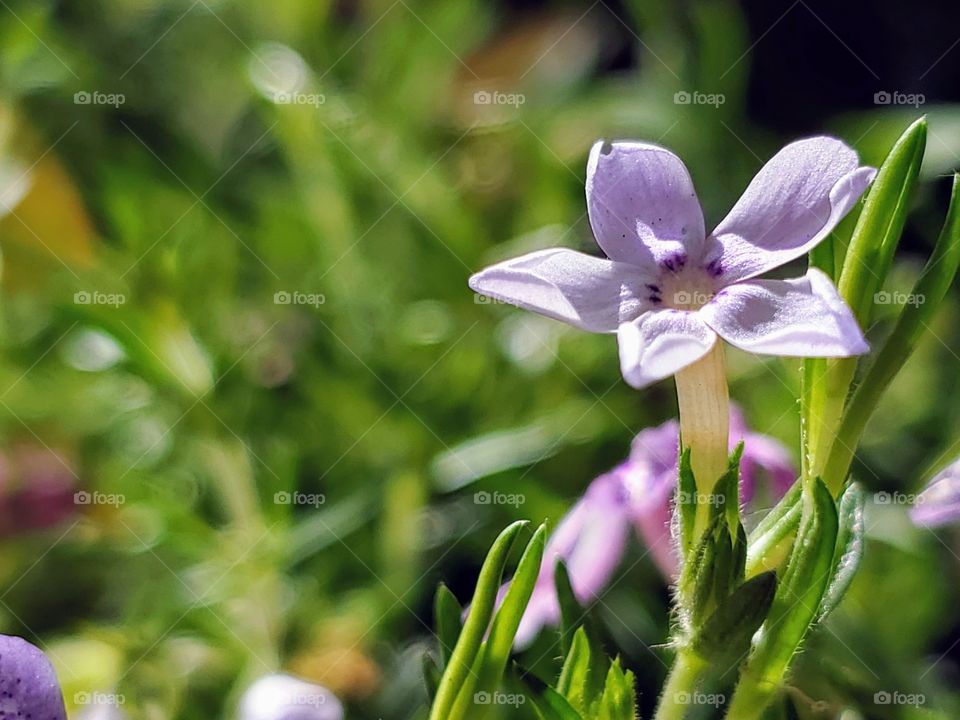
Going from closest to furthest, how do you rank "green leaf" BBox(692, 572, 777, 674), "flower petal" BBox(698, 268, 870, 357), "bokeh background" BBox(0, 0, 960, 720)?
"flower petal" BBox(698, 268, 870, 357)
"green leaf" BBox(692, 572, 777, 674)
"bokeh background" BBox(0, 0, 960, 720)

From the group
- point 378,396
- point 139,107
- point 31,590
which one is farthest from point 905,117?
point 31,590

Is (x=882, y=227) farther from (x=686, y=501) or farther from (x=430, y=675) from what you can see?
(x=430, y=675)

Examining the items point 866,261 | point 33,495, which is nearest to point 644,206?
point 866,261

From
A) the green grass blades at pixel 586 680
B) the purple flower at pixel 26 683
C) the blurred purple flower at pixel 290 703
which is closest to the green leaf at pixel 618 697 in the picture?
the green grass blades at pixel 586 680

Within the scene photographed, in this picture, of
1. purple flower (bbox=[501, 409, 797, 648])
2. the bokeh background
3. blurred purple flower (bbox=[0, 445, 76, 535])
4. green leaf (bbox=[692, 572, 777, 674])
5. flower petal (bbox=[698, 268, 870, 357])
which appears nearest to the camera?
flower petal (bbox=[698, 268, 870, 357])

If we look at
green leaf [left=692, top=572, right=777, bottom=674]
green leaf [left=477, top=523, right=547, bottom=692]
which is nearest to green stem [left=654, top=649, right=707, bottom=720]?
green leaf [left=692, top=572, right=777, bottom=674]

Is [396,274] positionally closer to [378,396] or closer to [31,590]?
[378,396]

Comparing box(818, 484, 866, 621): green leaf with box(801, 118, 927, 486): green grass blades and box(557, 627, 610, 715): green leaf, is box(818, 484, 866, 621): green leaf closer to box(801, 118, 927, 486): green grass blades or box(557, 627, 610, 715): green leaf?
box(801, 118, 927, 486): green grass blades
